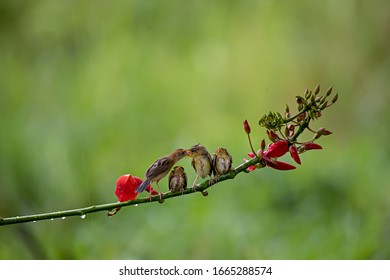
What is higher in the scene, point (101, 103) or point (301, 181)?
point (101, 103)

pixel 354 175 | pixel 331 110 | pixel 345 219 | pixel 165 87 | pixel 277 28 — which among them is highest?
pixel 277 28

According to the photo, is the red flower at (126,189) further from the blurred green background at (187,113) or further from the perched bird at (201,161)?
the blurred green background at (187,113)

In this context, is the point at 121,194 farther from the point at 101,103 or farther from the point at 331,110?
the point at 331,110

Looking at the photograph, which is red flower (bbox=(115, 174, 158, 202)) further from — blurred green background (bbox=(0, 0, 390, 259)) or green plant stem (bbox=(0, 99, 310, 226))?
blurred green background (bbox=(0, 0, 390, 259))

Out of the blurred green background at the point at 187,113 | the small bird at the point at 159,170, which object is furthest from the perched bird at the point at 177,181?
the blurred green background at the point at 187,113

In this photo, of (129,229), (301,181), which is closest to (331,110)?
(301,181)

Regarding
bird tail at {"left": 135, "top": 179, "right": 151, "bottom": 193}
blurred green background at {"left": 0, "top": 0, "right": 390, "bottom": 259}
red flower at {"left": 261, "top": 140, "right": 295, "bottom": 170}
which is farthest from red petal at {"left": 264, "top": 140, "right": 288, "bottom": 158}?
blurred green background at {"left": 0, "top": 0, "right": 390, "bottom": 259}

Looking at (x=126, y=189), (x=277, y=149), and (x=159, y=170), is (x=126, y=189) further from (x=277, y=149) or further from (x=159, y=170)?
Answer: (x=277, y=149)

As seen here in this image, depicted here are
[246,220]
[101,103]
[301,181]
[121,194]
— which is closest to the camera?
[121,194]
